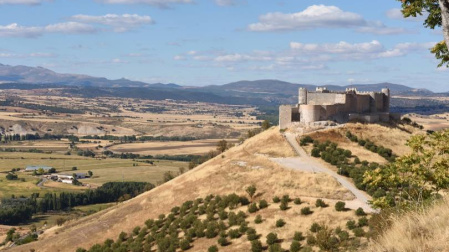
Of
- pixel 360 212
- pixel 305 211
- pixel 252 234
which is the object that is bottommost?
pixel 252 234

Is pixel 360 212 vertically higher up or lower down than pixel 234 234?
higher up

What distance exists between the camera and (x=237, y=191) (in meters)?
58.4

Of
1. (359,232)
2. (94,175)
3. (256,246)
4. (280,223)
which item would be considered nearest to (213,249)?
(256,246)

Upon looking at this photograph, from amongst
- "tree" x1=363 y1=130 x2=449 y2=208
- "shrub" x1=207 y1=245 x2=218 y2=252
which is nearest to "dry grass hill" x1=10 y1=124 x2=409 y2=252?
"shrub" x1=207 y1=245 x2=218 y2=252

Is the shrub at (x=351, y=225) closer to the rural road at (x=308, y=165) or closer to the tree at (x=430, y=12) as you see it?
the rural road at (x=308, y=165)

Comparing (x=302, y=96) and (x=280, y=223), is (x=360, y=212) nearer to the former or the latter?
(x=280, y=223)

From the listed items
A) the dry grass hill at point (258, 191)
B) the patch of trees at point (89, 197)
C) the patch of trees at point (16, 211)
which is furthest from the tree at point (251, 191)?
the patch of trees at point (16, 211)

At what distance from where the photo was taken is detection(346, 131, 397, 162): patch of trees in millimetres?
65500

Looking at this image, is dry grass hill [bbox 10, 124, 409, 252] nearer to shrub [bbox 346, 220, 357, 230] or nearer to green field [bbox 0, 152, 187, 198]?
shrub [bbox 346, 220, 357, 230]

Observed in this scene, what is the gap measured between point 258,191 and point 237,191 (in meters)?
2.99

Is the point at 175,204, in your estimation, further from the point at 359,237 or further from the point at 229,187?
the point at 359,237

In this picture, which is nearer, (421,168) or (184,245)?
(421,168)

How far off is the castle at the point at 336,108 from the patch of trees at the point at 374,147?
5.12 metres

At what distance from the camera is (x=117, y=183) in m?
154
